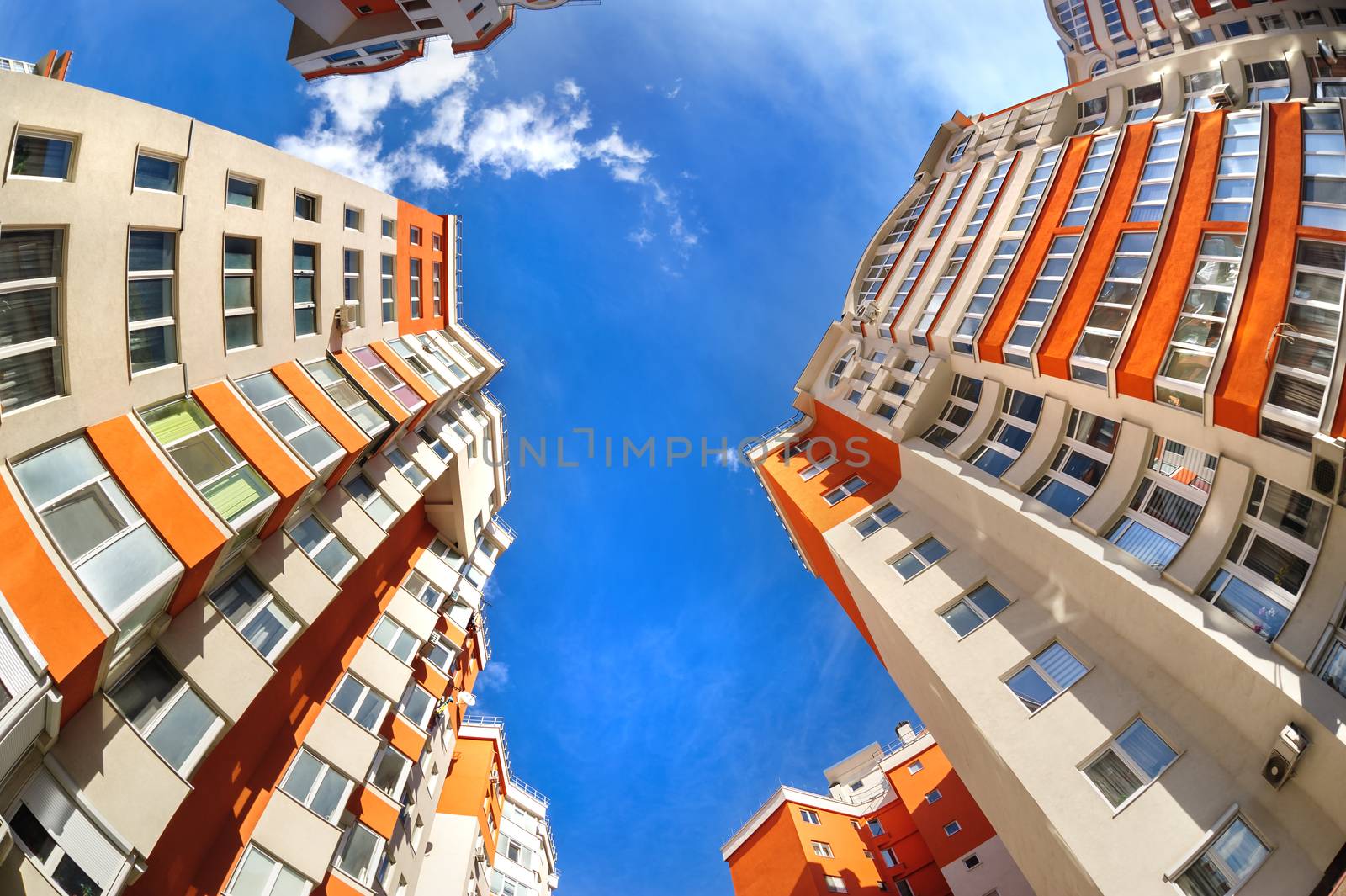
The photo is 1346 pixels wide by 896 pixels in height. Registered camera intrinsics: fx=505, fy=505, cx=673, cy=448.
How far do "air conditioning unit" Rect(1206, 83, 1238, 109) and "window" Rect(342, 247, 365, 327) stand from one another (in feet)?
120

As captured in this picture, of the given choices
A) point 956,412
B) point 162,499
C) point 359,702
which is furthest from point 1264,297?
point 359,702

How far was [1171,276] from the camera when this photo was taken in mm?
15758

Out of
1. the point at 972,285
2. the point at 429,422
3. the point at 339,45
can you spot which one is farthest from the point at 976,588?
the point at 339,45

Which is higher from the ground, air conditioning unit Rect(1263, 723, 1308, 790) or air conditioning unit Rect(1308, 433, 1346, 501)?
air conditioning unit Rect(1308, 433, 1346, 501)

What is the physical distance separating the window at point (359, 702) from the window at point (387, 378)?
31.7ft

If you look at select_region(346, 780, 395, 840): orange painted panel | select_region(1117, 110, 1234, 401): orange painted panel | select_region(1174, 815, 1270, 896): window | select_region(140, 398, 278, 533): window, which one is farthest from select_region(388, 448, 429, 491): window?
select_region(1117, 110, 1234, 401): orange painted panel

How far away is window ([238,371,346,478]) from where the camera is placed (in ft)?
44.6

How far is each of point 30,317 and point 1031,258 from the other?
29.4 meters

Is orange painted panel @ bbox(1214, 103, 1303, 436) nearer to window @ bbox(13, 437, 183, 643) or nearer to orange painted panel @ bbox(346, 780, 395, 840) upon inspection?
window @ bbox(13, 437, 183, 643)

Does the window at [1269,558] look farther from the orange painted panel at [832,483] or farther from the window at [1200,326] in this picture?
the orange painted panel at [832,483]

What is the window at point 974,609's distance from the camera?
55.5 ft

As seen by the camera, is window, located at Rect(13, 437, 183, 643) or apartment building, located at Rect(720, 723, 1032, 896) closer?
window, located at Rect(13, 437, 183, 643)

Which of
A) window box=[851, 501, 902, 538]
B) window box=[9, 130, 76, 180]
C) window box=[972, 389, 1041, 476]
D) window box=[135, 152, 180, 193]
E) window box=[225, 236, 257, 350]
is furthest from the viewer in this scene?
window box=[851, 501, 902, 538]

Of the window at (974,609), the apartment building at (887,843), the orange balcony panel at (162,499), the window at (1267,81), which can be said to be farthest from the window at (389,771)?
the window at (1267,81)
